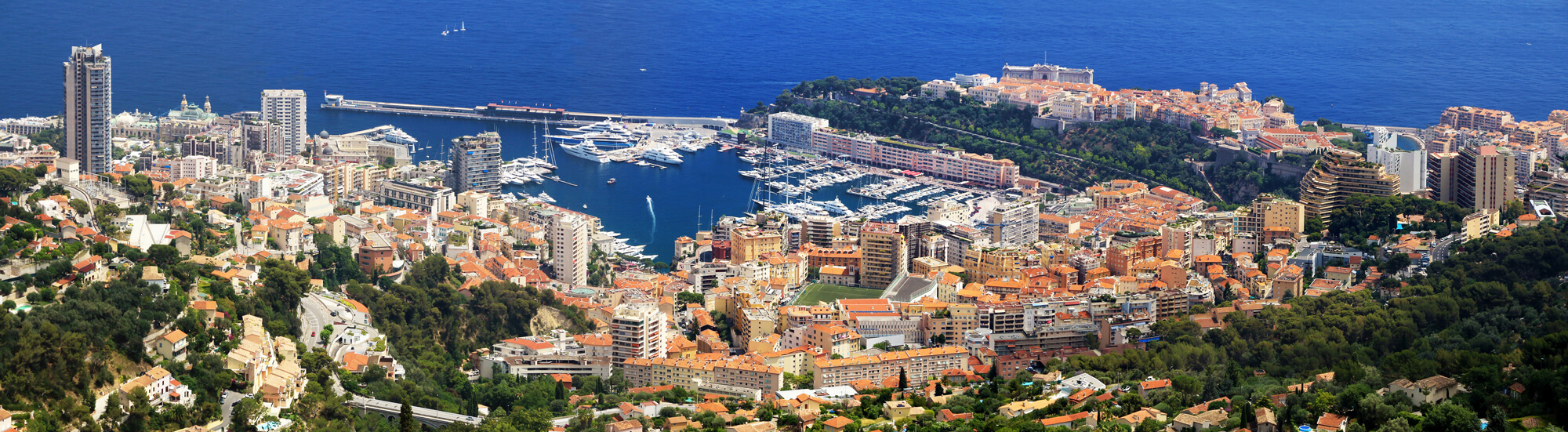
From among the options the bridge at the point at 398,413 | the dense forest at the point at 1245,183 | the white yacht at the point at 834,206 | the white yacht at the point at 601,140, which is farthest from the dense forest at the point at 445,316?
the white yacht at the point at 601,140

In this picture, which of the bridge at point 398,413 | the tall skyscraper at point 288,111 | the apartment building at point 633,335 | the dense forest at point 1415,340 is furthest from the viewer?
the tall skyscraper at point 288,111

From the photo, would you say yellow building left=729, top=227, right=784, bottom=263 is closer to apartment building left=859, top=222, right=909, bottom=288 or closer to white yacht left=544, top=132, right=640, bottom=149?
apartment building left=859, top=222, right=909, bottom=288

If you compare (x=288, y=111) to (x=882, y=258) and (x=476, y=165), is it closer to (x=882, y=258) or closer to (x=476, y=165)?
(x=476, y=165)

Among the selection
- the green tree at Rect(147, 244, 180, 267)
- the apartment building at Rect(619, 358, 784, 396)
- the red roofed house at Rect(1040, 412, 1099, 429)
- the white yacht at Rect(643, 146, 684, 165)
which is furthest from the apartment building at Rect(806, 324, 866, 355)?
the white yacht at Rect(643, 146, 684, 165)

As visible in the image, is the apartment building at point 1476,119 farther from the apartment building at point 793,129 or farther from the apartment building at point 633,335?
the apartment building at point 633,335

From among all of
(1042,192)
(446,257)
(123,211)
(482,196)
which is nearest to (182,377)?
(123,211)

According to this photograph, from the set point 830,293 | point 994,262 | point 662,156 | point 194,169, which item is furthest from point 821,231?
point 194,169
